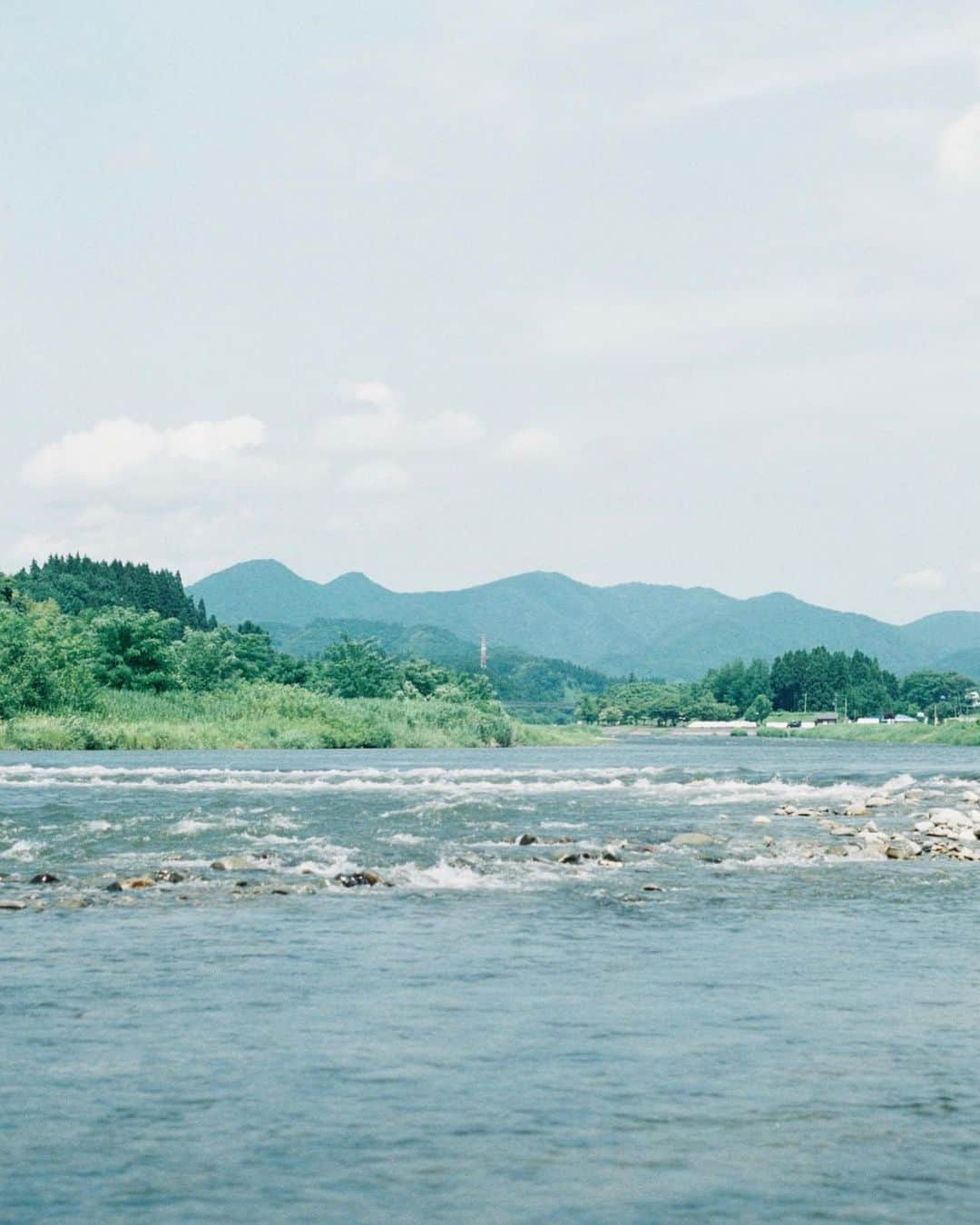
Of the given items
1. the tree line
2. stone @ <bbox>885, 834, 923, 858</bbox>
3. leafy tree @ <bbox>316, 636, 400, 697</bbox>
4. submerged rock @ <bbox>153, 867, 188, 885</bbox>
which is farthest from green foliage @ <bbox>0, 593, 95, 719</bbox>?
stone @ <bbox>885, 834, 923, 858</bbox>

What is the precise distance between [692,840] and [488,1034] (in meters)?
19.7

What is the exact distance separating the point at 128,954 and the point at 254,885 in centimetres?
636

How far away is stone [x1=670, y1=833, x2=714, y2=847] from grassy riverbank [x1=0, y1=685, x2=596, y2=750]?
218 feet

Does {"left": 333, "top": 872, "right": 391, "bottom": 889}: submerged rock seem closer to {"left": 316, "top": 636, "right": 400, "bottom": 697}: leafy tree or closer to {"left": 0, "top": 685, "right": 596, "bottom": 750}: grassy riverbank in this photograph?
{"left": 0, "top": 685, "right": 596, "bottom": 750}: grassy riverbank

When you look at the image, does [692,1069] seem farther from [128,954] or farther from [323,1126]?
[128,954]

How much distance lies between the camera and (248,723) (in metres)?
106

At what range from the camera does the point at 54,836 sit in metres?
33.9

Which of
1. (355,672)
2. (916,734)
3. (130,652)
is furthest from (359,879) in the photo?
(916,734)

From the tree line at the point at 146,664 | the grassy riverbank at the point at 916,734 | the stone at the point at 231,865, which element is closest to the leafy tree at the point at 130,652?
the tree line at the point at 146,664

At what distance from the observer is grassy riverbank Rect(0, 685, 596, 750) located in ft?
308

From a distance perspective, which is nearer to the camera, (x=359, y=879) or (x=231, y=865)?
(x=359, y=879)

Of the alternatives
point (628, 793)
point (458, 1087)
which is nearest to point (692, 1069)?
point (458, 1087)

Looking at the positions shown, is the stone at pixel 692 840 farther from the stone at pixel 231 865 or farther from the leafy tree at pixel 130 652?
the leafy tree at pixel 130 652

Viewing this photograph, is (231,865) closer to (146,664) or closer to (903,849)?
(903,849)
